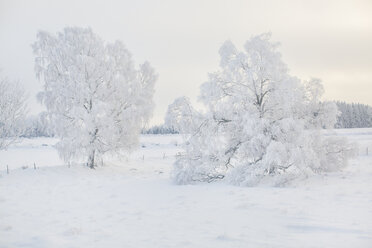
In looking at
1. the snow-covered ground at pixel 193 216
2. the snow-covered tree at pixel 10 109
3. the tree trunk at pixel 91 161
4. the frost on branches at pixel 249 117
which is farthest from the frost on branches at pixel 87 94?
the frost on branches at pixel 249 117

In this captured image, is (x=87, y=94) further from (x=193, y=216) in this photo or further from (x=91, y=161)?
(x=193, y=216)

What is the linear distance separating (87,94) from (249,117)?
14942 millimetres

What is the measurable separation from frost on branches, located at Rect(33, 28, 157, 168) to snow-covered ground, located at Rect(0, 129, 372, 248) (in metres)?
8.52

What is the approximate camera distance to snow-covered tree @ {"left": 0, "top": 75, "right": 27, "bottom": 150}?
71.6 ft

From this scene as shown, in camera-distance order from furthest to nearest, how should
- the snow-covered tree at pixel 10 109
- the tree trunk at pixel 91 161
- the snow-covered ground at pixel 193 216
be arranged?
1. the tree trunk at pixel 91 161
2. the snow-covered tree at pixel 10 109
3. the snow-covered ground at pixel 193 216

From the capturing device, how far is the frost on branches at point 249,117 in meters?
17.6

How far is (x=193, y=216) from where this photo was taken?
1078 centimetres

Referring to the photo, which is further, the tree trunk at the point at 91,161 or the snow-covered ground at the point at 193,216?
the tree trunk at the point at 91,161

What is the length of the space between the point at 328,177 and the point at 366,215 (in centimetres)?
903

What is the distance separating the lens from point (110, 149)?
28.1 metres

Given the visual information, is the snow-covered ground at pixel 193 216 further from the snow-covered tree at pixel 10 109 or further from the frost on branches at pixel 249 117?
the snow-covered tree at pixel 10 109

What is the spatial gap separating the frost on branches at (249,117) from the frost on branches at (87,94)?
958cm

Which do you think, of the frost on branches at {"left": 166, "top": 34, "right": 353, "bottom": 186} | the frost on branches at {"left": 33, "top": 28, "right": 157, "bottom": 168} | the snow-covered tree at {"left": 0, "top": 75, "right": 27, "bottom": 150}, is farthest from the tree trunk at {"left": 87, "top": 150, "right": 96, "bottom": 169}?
the frost on branches at {"left": 166, "top": 34, "right": 353, "bottom": 186}

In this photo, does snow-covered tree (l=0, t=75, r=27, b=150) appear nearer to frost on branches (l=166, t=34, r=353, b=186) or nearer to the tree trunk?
the tree trunk
